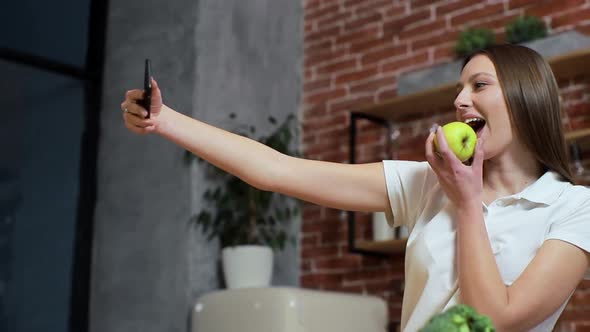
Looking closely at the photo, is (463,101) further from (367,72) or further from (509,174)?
(367,72)

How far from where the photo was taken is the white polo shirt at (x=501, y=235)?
5.04ft

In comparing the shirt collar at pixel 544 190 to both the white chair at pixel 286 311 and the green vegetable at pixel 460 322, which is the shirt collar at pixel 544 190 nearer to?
the green vegetable at pixel 460 322

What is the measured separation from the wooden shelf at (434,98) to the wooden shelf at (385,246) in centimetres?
65

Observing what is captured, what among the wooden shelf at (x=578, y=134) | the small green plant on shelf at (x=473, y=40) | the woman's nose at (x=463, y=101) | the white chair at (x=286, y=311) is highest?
the small green plant on shelf at (x=473, y=40)

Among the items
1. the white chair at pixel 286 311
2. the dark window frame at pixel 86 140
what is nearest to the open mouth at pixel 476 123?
the white chair at pixel 286 311

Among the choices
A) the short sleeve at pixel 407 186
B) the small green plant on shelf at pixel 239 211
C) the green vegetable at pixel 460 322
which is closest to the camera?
the green vegetable at pixel 460 322

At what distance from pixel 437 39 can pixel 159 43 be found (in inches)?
57.1

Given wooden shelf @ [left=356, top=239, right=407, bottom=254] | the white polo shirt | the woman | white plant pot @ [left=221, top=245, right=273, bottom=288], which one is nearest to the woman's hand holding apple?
the woman

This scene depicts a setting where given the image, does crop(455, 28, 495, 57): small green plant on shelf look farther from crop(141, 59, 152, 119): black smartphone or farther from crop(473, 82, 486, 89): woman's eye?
crop(141, 59, 152, 119): black smartphone

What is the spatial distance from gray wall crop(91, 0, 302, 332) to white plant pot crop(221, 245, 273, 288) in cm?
16

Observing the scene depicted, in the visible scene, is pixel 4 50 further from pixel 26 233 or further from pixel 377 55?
pixel 377 55

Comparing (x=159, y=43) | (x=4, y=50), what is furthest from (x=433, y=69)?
(x=4, y=50)

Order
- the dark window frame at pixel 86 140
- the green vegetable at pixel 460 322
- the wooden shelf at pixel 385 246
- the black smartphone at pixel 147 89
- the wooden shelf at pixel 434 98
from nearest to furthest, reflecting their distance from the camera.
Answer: the green vegetable at pixel 460 322 → the black smartphone at pixel 147 89 → the wooden shelf at pixel 434 98 → the wooden shelf at pixel 385 246 → the dark window frame at pixel 86 140

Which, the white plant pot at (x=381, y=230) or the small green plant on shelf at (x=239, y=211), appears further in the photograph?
the small green plant on shelf at (x=239, y=211)
